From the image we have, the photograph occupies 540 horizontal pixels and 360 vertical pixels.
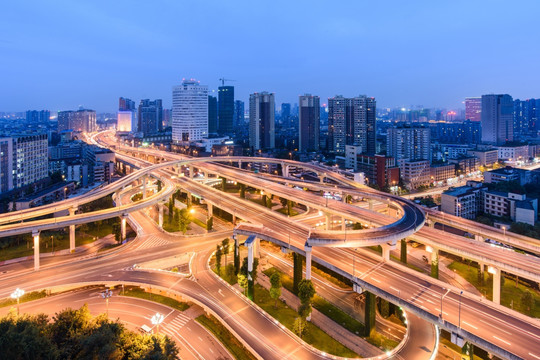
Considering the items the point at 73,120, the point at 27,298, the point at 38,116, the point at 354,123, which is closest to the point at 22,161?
the point at 27,298

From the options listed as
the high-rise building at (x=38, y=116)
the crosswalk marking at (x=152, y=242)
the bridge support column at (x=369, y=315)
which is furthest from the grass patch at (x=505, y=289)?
the high-rise building at (x=38, y=116)

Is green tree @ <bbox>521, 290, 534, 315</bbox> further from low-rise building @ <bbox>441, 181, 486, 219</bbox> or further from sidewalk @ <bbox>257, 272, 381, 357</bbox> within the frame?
low-rise building @ <bbox>441, 181, 486, 219</bbox>

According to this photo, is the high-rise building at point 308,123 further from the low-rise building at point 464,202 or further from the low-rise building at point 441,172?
the low-rise building at point 464,202

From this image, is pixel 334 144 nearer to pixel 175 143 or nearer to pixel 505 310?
pixel 175 143

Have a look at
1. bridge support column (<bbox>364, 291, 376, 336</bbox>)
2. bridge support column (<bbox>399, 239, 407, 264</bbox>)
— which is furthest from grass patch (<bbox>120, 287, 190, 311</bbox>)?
bridge support column (<bbox>399, 239, 407, 264</bbox>)

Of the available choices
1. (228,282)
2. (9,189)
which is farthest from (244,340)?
(9,189)

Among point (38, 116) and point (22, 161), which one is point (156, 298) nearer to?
point (22, 161)

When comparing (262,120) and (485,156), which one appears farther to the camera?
(262,120)
